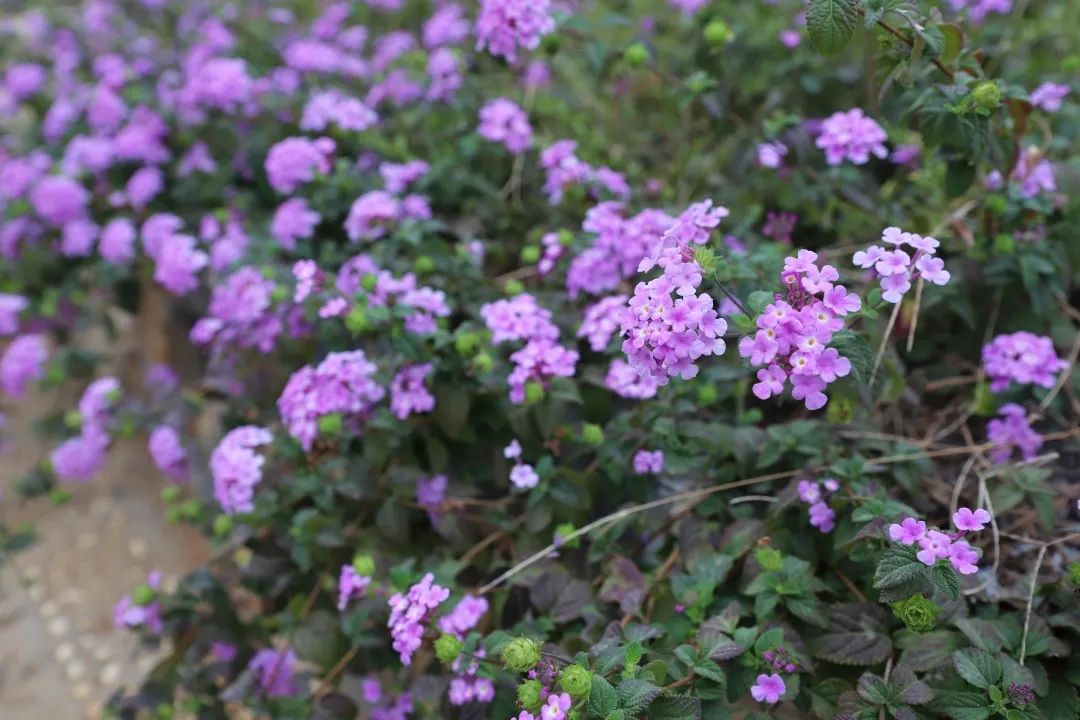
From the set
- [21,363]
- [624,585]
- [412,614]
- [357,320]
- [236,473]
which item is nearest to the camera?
[412,614]

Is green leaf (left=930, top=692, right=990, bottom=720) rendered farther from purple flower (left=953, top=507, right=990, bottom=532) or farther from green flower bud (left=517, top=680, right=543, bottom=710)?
green flower bud (left=517, top=680, right=543, bottom=710)

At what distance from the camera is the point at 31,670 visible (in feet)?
7.36

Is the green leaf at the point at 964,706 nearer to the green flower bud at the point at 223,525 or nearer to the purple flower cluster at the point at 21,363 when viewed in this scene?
the green flower bud at the point at 223,525

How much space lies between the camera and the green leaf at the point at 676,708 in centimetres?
108

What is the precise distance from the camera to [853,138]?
1534mm

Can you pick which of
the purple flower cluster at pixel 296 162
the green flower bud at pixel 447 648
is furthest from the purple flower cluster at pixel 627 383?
the purple flower cluster at pixel 296 162

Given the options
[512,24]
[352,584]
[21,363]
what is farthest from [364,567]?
[21,363]

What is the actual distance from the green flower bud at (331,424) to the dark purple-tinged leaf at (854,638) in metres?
0.77

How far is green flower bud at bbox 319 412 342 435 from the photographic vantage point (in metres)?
1.46

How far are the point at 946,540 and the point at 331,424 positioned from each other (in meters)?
0.89

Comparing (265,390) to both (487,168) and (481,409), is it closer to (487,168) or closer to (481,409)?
(481,409)

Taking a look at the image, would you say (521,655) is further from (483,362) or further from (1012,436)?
(1012,436)

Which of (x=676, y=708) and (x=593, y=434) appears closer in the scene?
(x=676, y=708)

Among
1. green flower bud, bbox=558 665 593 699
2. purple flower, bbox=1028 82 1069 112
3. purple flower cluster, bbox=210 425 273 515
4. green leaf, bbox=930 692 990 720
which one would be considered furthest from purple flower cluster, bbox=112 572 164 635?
purple flower, bbox=1028 82 1069 112
